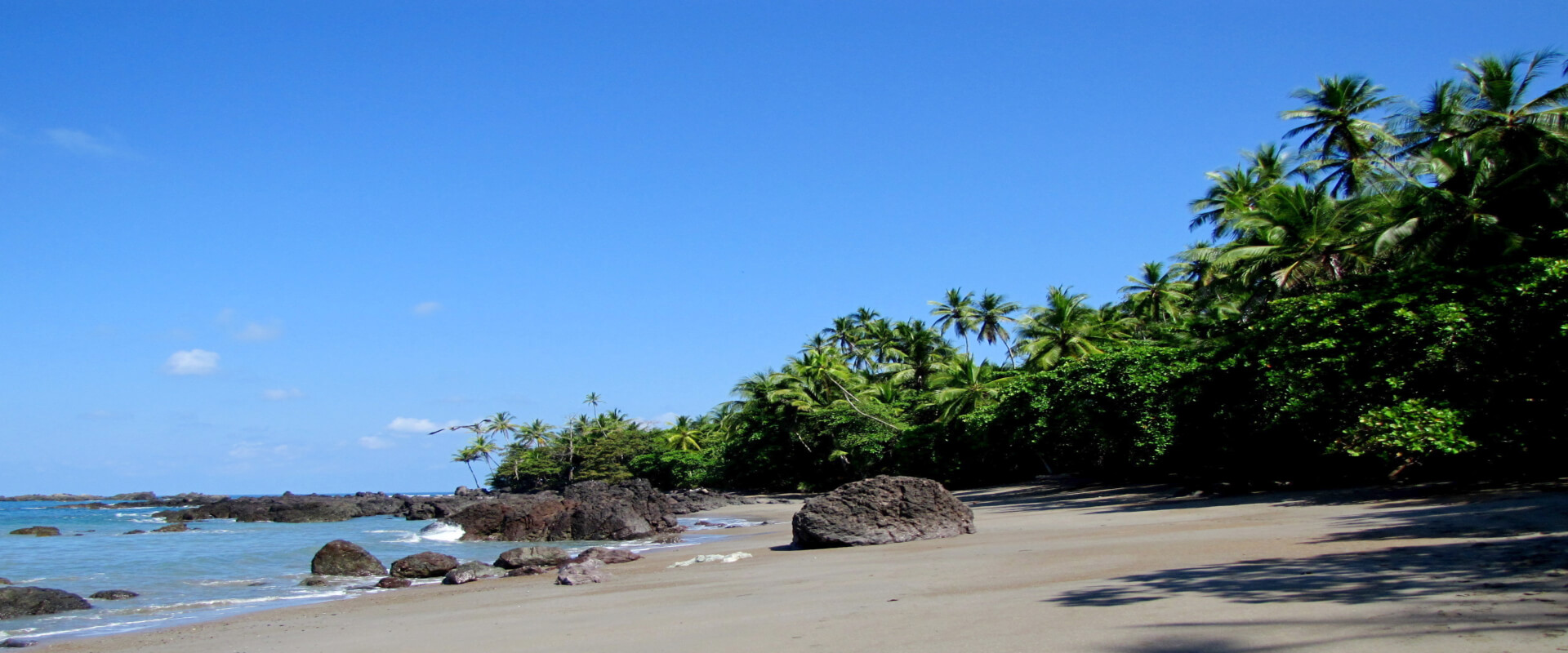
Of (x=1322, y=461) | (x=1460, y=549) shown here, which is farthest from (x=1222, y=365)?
(x=1460, y=549)

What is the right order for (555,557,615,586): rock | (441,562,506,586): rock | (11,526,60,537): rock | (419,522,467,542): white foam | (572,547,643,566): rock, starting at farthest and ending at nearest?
1. (11,526,60,537): rock
2. (419,522,467,542): white foam
3. (572,547,643,566): rock
4. (441,562,506,586): rock
5. (555,557,615,586): rock

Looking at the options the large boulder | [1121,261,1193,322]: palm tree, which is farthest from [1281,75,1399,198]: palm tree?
the large boulder

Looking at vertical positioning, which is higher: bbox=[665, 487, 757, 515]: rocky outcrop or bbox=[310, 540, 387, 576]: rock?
bbox=[310, 540, 387, 576]: rock

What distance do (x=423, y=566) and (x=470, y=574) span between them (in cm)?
171

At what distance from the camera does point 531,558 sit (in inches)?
580

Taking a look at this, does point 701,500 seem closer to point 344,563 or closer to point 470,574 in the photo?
point 344,563

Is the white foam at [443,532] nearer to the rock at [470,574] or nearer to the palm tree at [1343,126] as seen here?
the rock at [470,574]


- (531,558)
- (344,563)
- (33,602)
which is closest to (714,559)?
(531,558)

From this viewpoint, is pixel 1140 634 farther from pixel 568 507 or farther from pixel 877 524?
pixel 568 507

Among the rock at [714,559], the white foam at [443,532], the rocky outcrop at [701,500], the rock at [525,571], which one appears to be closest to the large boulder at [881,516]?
the rock at [714,559]

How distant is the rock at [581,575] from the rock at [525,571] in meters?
1.79

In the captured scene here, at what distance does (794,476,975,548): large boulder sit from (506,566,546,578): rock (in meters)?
4.23

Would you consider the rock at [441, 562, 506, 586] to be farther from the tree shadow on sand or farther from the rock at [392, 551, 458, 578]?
the tree shadow on sand

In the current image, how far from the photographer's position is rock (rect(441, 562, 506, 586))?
1327 cm
